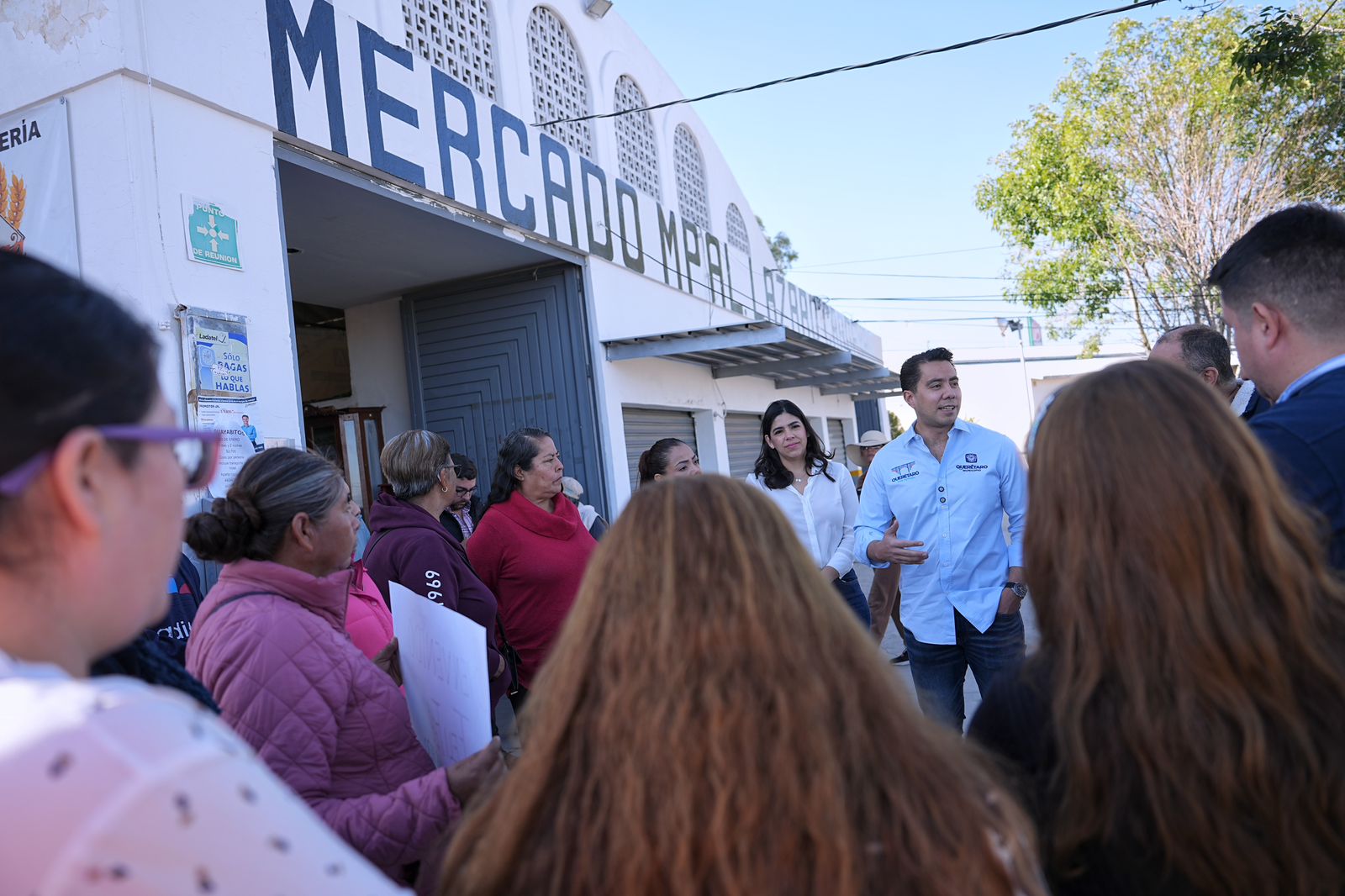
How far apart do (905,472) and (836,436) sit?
1645 cm

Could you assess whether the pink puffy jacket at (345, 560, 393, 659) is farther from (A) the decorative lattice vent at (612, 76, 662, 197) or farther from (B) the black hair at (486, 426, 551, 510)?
(A) the decorative lattice vent at (612, 76, 662, 197)

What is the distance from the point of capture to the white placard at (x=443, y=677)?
2127 mm

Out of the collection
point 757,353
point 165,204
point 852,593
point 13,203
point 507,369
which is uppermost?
point 13,203

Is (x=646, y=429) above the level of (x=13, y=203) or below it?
below

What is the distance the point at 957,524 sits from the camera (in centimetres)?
403

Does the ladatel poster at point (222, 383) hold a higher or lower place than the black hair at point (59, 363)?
higher

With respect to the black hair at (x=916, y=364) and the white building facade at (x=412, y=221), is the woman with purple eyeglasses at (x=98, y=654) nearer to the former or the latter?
the white building facade at (x=412, y=221)

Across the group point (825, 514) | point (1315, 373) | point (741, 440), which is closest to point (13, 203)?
point (825, 514)

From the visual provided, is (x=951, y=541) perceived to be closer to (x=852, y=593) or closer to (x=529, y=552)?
(x=852, y=593)

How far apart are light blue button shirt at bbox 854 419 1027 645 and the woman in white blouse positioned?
0.85 meters

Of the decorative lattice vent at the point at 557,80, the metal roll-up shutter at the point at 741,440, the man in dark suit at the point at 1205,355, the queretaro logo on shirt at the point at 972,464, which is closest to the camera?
the man in dark suit at the point at 1205,355

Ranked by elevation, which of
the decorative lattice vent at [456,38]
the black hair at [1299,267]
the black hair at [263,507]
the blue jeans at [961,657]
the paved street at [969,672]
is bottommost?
the paved street at [969,672]

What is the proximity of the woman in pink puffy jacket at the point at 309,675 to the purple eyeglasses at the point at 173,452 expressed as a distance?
3.23ft

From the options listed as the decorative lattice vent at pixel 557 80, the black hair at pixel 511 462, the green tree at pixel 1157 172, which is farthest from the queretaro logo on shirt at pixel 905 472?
the green tree at pixel 1157 172
